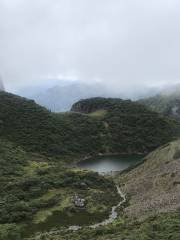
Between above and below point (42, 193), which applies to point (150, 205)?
below

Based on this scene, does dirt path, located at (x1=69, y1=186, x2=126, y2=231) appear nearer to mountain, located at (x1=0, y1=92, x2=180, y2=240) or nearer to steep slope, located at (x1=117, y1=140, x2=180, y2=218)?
mountain, located at (x1=0, y1=92, x2=180, y2=240)

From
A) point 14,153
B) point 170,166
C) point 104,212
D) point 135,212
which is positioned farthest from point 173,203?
point 14,153

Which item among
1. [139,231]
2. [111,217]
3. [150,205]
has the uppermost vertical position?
[150,205]

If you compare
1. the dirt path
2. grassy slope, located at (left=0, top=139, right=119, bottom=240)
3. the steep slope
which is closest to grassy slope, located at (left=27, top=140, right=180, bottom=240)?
the steep slope

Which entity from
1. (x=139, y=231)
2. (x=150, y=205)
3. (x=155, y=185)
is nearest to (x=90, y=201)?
(x=155, y=185)

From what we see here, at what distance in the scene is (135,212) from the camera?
7575 centimetres

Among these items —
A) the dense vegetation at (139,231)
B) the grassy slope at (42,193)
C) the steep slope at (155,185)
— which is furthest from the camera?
the grassy slope at (42,193)

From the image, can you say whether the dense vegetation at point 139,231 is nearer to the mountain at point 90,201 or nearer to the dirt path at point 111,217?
the mountain at point 90,201

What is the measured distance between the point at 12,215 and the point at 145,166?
5414 cm

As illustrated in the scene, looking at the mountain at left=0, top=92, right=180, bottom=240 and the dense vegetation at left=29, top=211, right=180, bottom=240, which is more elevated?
the mountain at left=0, top=92, right=180, bottom=240

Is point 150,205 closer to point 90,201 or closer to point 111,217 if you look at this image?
point 111,217

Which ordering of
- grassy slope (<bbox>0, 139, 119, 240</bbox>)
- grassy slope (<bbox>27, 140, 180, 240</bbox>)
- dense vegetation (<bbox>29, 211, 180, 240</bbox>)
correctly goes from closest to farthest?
dense vegetation (<bbox>29, 211, 180, 240</bbox>) → grassy slope (<bbox>27, 140, 180, 240</bbox>) → grassy slope (<bbox>0, 139, 119, 240</bbox>)

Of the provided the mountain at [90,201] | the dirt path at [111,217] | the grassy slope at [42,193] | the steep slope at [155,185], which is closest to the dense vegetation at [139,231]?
the mountain at [90,201]

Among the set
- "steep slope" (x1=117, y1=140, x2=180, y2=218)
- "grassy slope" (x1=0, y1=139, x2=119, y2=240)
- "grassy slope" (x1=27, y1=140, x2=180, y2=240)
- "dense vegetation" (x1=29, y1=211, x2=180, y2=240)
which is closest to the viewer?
"dense vegetation" (x1=29, y1=211, x2=180, y2=240)
